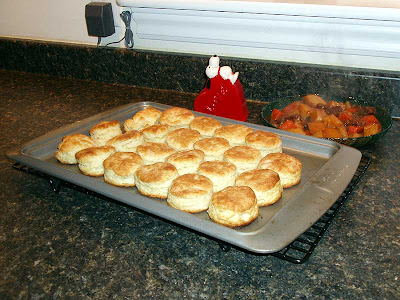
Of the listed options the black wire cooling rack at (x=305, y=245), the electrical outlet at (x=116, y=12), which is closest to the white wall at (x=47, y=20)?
the electrical outlet at (x=116, y=12)

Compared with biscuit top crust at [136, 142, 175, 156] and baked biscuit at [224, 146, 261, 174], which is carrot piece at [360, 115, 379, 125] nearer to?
baked biscuit at [224, 146, 261, 174]

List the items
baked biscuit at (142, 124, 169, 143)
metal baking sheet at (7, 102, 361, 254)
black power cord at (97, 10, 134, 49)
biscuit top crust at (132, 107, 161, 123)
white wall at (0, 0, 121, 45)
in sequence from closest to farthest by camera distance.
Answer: metal baking sheet at (7, 102, 361, 254)
baked biscuit at (142, 124, 169, 143)
biscuit top crust at (132, 107, 161, 123)
black power cord at (97, 10, 134, 49)
white wall at (0, 0, 121, 45)

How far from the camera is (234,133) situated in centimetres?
126

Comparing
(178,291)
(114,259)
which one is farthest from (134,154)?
(178,291)

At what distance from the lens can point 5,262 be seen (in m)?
0.90

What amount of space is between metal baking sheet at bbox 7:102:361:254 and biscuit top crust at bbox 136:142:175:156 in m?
0.14

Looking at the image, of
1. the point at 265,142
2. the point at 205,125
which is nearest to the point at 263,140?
the point at 265,142

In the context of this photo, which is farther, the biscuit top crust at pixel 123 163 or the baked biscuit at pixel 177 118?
the baked biscuit at pixel 177 118

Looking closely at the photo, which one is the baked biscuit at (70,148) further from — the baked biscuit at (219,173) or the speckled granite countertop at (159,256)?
the baked biscuit at (219,173)

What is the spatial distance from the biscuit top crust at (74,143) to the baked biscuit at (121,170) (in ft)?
0.44

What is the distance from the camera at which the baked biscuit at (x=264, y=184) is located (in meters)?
0.97

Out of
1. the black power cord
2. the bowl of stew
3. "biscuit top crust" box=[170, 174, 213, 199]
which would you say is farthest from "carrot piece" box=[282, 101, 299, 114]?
the black power cord

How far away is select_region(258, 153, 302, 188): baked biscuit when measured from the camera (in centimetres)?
106

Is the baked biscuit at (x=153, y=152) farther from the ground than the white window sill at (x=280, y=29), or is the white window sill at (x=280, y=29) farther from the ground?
the white window sill at (x=280, y=29)
